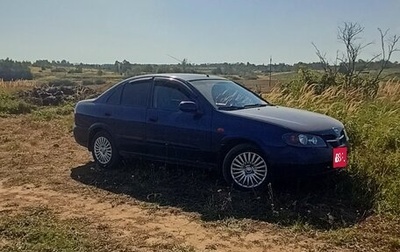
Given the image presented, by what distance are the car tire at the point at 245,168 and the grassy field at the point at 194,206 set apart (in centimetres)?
13

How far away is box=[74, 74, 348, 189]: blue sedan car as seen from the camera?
215 inches

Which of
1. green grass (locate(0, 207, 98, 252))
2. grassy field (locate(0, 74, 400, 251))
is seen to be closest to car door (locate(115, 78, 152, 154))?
grassy field (locate(0, 74, 400, 251))

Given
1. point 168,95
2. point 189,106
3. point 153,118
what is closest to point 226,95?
point 189,106

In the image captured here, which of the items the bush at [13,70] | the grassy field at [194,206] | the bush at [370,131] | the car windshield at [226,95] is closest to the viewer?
the grassy field at [194,206]

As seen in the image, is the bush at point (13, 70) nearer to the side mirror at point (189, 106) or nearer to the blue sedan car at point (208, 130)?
the blue sedan car at point (208, 130)

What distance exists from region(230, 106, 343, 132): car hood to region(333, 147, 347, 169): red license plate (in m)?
0.30

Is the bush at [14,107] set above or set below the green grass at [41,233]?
above

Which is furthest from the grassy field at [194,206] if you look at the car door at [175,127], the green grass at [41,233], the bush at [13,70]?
the bush at [13,70]

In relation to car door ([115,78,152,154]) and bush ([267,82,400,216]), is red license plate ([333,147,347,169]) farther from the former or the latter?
car door ([115,78,152,154])

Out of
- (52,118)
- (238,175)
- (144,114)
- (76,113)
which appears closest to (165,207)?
(238,175)

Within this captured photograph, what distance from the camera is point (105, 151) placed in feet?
23.6

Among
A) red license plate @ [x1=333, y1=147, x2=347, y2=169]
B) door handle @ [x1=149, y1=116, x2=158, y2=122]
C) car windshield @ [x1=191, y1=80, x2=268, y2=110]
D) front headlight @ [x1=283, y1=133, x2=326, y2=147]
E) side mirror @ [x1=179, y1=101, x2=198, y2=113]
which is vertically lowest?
red license plate @ [x1=333, y1=147, x2=347, y2=169]

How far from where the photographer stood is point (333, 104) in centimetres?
908

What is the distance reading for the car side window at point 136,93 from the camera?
676 centimetres
